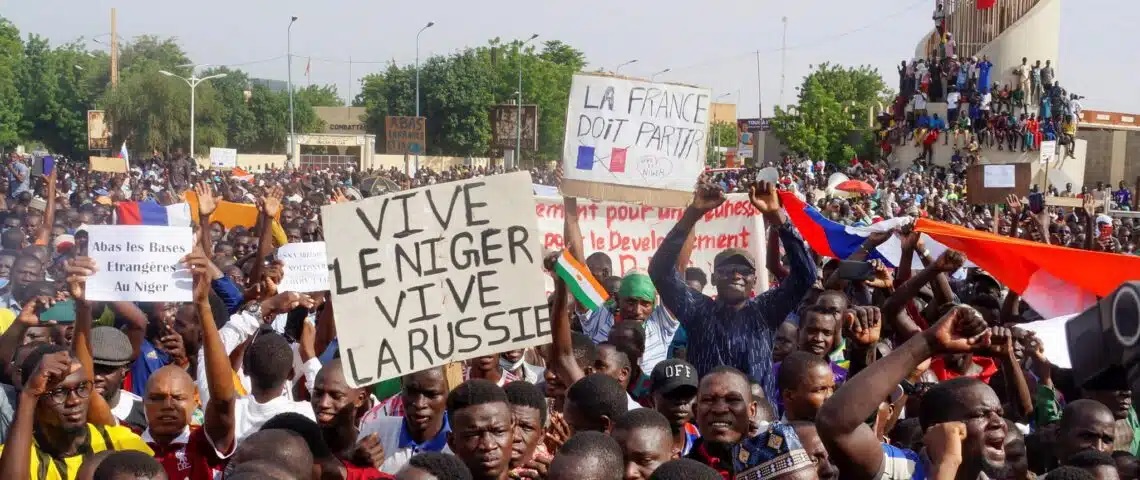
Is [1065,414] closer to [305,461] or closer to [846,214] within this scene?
[305,461]

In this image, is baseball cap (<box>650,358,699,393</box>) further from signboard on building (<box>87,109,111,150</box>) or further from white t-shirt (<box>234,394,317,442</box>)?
signboard on building (<box>87,109,111,150</box>)

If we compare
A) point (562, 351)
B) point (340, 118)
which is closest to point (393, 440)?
point (562, 351)

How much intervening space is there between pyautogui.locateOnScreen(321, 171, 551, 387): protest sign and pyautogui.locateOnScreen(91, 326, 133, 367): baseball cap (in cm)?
116

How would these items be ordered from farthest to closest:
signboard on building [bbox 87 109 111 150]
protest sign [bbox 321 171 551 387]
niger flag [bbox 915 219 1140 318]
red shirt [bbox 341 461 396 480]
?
signboard on building [bbox 87 109 111 150]
niger flag [bbox 915 219 1140 318]
protest sign [bbox 321 171 551 387]
red shirt [bbox 341 461 396 480]

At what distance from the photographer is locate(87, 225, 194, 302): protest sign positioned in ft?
21.6

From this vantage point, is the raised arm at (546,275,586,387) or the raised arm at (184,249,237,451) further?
the raised arm at (546,275,586,387)

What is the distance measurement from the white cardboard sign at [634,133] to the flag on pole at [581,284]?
1.40 meters

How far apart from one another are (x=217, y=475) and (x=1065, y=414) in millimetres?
3119

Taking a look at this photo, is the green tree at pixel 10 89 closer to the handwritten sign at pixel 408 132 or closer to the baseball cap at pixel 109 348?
the handwritten sign at pixel 408 132

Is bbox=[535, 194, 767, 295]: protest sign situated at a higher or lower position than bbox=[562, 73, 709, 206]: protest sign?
lower

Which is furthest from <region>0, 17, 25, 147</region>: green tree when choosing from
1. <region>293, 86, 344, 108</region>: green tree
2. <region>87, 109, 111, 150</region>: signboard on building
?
<region>293, 86, 344, 108</region>: green tree

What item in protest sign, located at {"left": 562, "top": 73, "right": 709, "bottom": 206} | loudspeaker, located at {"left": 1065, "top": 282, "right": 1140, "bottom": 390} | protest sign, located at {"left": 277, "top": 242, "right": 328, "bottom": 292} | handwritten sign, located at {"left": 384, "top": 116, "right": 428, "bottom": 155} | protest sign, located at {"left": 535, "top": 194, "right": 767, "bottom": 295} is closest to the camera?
loudspeaker, located at {"left": 1065, "top": 282, "right": 1140, "bottom": 390}

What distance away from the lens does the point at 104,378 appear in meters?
5.41

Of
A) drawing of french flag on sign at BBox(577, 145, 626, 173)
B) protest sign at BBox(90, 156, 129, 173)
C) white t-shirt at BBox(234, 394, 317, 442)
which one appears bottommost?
protest sign at BBox(90, 156, 129, 173)
